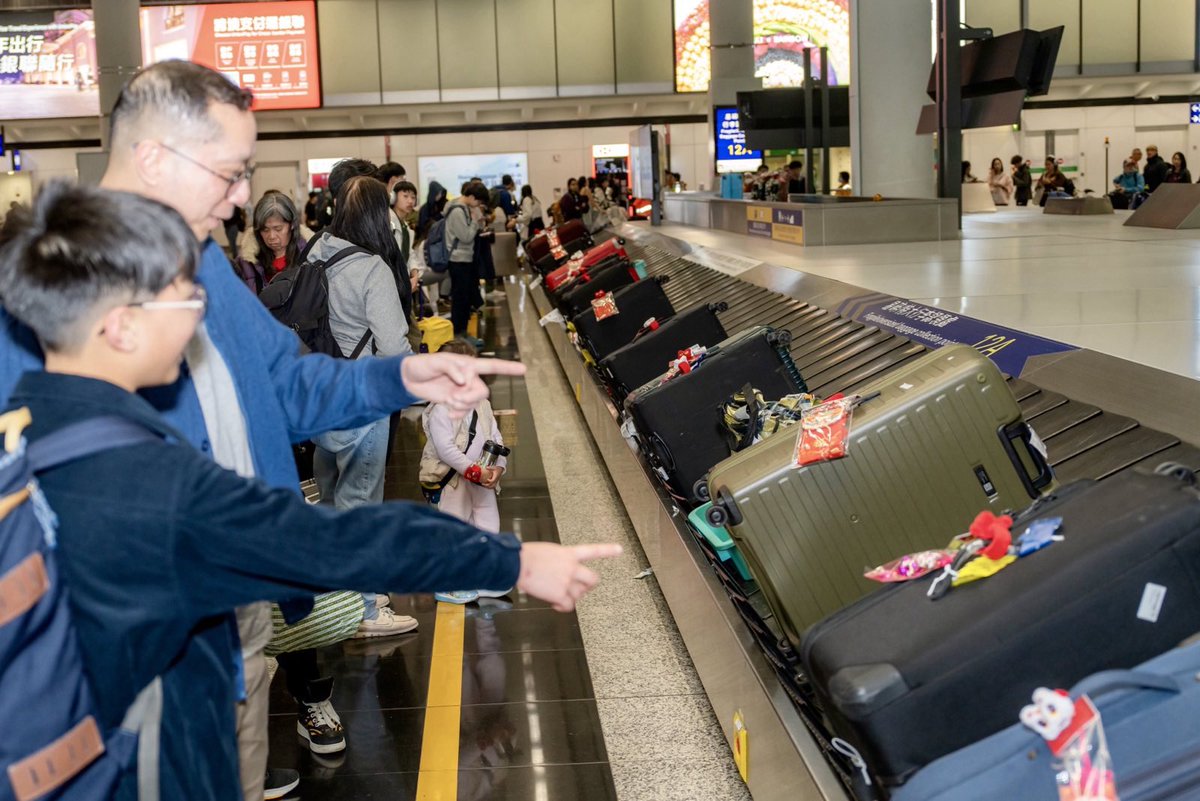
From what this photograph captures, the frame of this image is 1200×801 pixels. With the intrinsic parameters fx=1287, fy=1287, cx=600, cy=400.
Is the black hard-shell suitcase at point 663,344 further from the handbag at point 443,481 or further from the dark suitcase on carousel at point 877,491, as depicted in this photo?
the dark suitcase on carousel at point 877,491

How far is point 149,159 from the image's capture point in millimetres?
1885

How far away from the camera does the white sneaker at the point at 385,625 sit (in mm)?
4727

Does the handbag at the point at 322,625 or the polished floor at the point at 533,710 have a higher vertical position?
the handbag at the point at 322,625

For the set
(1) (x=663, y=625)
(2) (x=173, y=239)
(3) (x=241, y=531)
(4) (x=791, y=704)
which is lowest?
(1) (x=663, y=625)

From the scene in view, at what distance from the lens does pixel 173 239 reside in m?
1.50

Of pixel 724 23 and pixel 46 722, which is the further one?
pixel 724 23

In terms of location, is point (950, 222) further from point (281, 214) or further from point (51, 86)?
point (51, 86)

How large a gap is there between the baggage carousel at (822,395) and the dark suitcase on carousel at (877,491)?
239mm

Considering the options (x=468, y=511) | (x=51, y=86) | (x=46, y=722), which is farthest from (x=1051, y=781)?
(x=51, y=86)

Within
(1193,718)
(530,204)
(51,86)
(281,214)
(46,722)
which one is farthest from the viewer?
(51,86)

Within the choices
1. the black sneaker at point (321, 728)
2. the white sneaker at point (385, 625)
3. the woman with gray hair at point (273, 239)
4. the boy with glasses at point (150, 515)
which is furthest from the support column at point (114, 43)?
the boy with glasses at point (150, 515)

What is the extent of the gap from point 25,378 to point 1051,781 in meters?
1.37

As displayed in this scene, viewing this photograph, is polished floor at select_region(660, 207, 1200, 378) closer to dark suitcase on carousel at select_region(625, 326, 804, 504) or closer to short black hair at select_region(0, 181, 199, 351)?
dark suitcase on carousel at select_region(625, 326, 804, 504)

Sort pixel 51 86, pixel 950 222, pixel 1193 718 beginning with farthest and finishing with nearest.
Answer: pixel 51 86 → pixel 950 222 → pixel 1193 718
